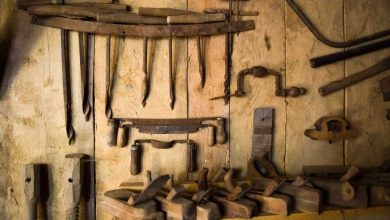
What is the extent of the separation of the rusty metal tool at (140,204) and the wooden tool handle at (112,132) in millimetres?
327

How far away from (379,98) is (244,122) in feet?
2.74

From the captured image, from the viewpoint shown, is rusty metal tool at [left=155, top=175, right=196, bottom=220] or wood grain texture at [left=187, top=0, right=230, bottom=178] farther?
wood grain texture at [left=187, top=0, right=230, bottom=178]

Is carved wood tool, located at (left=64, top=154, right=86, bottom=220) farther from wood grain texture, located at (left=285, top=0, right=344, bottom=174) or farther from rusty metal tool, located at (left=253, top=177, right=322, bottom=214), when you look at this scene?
wood grain texture, located at (left=285, top=0, right=344, bottom=174)

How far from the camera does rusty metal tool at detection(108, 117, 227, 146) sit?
6.14ft

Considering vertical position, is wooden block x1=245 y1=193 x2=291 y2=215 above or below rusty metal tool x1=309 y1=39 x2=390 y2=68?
below

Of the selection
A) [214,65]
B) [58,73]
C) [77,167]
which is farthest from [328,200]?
[58,73]

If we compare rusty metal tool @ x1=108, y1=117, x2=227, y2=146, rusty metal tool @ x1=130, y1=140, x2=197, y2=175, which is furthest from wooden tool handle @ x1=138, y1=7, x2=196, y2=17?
rusty metal tool @ x1=130, y1=140, x2=197, y2=175

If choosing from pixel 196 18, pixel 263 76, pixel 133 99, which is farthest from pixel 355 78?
pixel 133 99

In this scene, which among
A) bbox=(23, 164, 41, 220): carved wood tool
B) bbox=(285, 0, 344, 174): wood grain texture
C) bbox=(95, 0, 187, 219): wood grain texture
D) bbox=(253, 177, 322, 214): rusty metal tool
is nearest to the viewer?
bbox=(253, 177, 322, 214): rusty metal tool

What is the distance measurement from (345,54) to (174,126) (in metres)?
1.06

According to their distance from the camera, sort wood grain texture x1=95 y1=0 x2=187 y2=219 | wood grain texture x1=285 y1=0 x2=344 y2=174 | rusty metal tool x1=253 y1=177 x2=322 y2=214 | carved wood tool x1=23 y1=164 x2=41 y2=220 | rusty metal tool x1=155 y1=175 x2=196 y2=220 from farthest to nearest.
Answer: wood grain texture x1=285 y1=0 x2=344 y2=174
wood grain texture x1=95 y1=0 x2=187 y2=219
carved wood tool x1=23 y1=164 x2=41 y2=220
rusty metal tool x1=253 y1=177 x2=322 y2=214
rusty metal tool x1=155 y1=175 x2=196 y2=220

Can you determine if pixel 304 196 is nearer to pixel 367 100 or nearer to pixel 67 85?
pixel 367 100

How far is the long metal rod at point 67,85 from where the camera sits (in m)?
1.80

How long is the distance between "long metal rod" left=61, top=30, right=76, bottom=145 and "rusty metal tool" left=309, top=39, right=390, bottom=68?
134cm
